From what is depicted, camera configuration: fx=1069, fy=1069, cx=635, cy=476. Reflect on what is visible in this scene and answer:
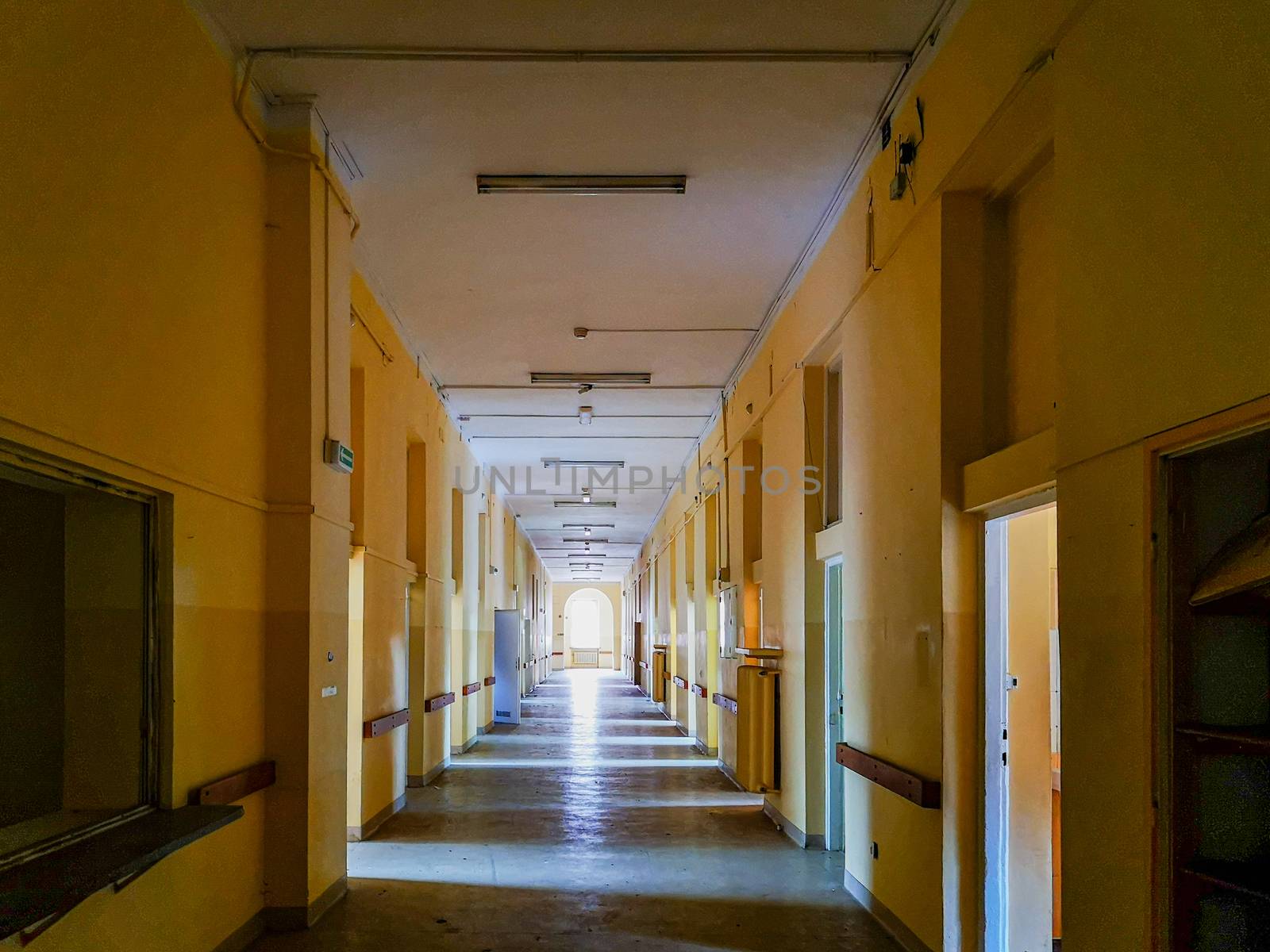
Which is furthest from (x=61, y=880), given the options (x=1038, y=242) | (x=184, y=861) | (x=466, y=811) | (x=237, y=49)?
(x=466, y=811)

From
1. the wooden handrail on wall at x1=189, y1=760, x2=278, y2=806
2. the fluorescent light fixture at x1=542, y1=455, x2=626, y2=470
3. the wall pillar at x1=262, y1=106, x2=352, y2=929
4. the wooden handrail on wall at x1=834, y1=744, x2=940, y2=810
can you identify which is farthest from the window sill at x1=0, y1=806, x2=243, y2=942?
the fluorescent light fixture at x1=542, y1=455, x2=626, y2=470

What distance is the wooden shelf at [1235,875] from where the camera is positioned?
7.68ft

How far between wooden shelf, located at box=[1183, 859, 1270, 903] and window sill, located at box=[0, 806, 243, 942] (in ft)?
9.08

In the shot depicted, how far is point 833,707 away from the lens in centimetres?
707

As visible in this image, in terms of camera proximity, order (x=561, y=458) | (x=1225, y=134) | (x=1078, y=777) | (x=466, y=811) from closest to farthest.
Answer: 1. (x=1225, y=134)
2. (x=1078, y=777)
3. (x=466, y=811)
4. (x=561, y=458)

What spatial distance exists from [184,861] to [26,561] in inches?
50.0

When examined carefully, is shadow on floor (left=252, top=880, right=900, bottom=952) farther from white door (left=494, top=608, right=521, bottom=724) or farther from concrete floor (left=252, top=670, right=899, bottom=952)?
white door (left=494, top=608, right=521, bottom=724)

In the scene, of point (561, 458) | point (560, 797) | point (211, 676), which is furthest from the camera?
point (561, 458)

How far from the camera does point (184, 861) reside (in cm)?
405

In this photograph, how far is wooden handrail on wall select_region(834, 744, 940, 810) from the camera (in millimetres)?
4379

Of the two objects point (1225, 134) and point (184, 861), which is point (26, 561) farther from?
point (1225, 134)

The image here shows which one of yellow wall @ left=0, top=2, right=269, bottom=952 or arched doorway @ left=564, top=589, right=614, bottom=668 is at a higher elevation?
yellow wall @ left=0, top=2, right=269, bottom=952

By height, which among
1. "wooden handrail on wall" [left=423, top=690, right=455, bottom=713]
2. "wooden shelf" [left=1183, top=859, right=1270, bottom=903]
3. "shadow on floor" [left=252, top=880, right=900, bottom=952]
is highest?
"wooden shelf" [left=1183, top=859, right=1270, bottom=903]

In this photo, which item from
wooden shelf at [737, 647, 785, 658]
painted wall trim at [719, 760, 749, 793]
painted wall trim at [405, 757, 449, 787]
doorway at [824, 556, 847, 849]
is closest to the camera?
doorway at [824, 556, 847, 849]
